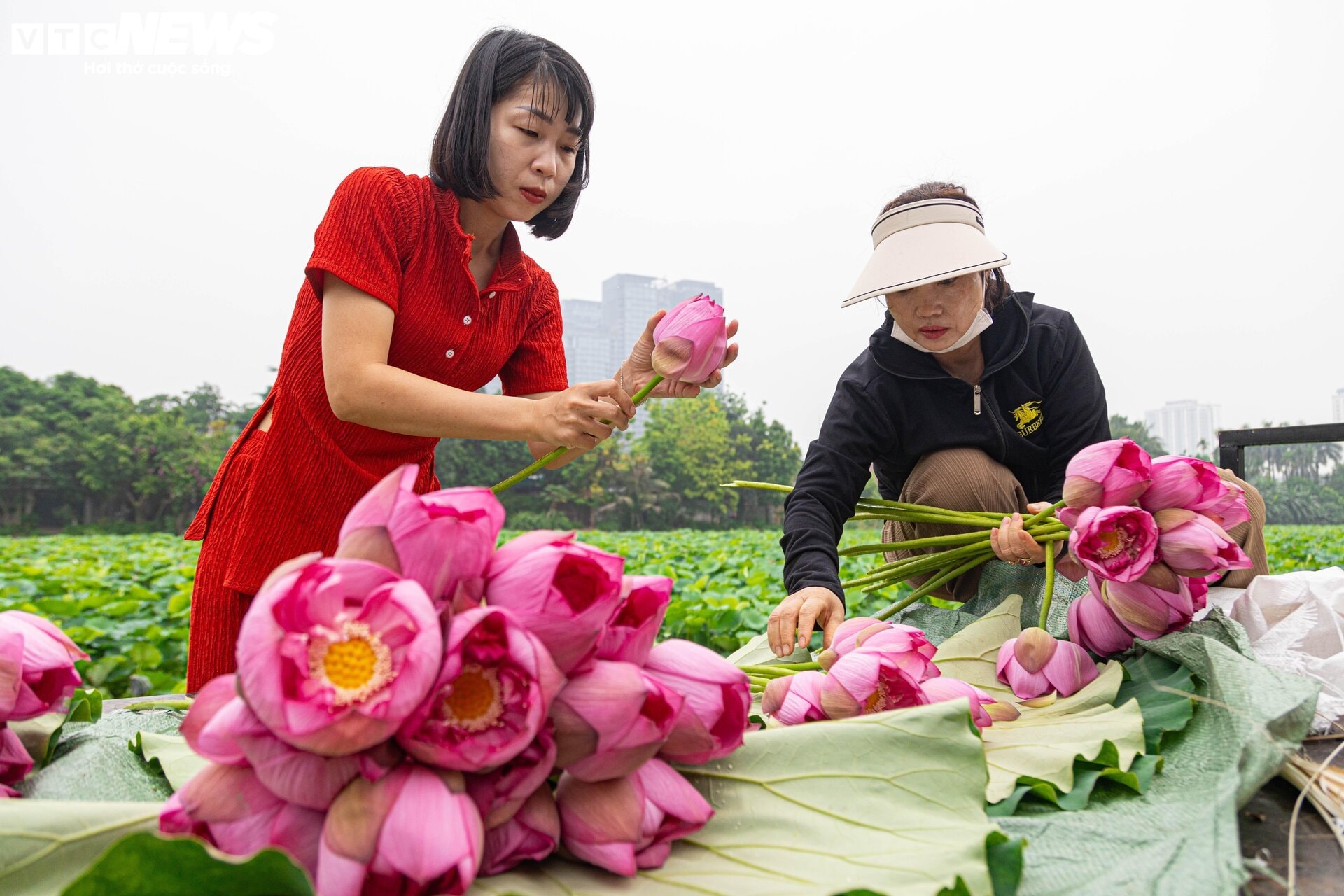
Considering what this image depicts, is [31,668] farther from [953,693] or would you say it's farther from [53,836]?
[953,693]

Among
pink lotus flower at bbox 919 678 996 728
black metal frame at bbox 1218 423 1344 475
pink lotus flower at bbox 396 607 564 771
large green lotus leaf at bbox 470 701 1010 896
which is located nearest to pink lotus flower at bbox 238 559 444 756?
pink lotus flower at bbox 396 607 564 771

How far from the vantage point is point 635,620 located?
1.59ft

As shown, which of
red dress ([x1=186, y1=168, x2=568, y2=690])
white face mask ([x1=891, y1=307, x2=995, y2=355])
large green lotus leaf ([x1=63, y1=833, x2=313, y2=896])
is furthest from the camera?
white face mask ([x1=891, y1=307, x2=995, y2=355])

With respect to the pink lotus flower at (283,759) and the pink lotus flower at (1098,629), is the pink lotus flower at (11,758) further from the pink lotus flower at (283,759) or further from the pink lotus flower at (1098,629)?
the pink lotus flower at (1098,629)

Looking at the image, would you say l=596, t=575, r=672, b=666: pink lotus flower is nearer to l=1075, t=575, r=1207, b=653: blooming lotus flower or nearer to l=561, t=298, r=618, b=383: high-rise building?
l=1075, t=575, r=1207, b=653: blooming lotus flower

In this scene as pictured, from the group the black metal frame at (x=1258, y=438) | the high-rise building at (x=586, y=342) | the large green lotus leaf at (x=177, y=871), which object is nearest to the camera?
the large green lotus leaf at (x=177, y=871)

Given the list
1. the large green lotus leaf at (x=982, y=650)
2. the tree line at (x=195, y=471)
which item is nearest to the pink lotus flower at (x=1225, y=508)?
the large green lotus leaf at (x=982, y=650)

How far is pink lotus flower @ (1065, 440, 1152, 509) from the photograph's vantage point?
2.90 ft

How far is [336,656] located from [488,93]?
1.09 m

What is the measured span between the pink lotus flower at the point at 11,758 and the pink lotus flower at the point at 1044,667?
0.88 m

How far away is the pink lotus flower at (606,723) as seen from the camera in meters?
0.44

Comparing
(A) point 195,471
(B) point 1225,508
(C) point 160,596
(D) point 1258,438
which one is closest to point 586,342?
(A) point 195,471

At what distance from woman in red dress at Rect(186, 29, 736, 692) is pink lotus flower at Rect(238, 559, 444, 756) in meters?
0.76

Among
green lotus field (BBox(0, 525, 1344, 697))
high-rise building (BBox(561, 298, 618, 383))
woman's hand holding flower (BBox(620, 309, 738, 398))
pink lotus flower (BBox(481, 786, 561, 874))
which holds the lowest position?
green lotus field (BBox(0, 525, 1344, 697))
